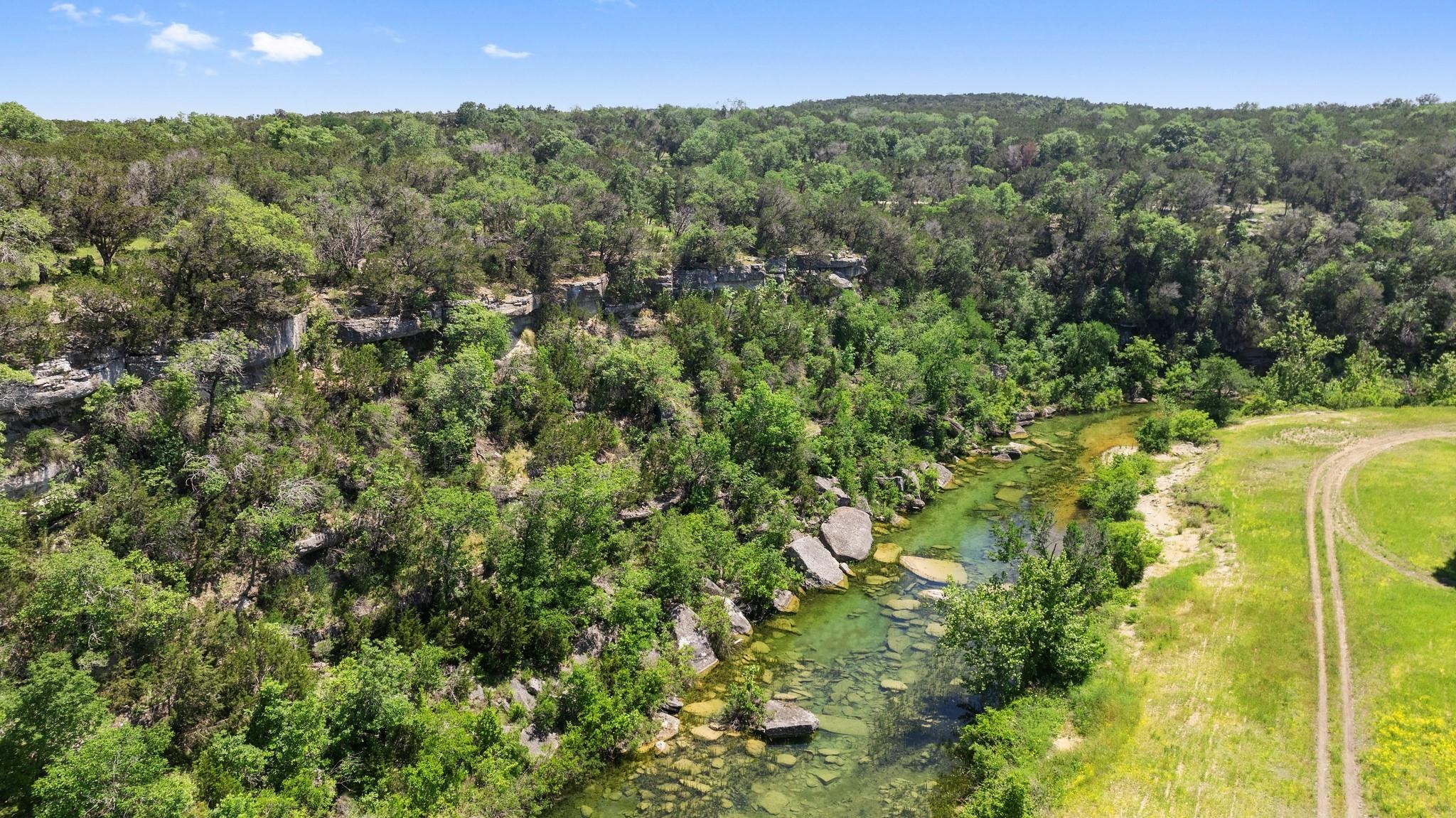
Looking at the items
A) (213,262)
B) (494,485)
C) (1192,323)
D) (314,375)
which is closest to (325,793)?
(494,485)

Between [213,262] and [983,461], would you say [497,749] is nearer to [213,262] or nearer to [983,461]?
[213,262]

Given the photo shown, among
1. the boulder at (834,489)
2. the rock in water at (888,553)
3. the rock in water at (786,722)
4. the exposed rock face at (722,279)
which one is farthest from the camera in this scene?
the exposed rock face at (722,279)

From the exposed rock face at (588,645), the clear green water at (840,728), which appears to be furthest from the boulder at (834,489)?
the exposed rock face at (588,645)

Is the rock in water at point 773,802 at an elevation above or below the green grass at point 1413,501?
below

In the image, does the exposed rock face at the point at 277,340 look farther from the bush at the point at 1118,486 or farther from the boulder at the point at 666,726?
the bush at the point at 1118,486

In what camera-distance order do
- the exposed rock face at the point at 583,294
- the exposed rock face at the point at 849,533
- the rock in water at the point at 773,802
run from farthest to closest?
the exposed rock face at the point at 583,294
the exposed rock face at the point at 849,533
the rock in water at the point at 773,802

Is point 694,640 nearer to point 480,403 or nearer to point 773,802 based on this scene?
point 773,802
